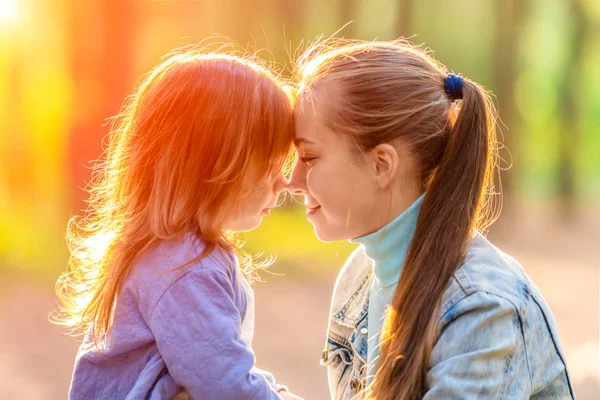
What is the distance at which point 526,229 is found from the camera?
680cm

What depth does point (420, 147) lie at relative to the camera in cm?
161

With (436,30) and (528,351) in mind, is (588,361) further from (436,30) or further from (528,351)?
(436,30)

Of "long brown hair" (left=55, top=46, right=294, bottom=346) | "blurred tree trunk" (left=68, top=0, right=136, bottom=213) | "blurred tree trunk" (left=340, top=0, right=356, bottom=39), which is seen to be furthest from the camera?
"blurred tree trunk" (left=340, top=0, right=356, bottom=39)

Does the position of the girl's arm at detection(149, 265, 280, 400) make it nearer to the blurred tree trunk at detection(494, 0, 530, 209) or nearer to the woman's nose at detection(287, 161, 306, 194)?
the woman's nose at detection(287, 161, 306, 194)

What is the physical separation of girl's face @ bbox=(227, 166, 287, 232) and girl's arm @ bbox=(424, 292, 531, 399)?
0.50 metres

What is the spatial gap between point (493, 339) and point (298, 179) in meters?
0.57

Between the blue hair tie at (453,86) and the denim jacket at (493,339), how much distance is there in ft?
1.03

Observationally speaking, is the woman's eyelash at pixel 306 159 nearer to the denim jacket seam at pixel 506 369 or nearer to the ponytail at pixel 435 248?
the ponytail at pixel 435 248

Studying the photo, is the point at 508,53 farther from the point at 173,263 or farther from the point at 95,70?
the point at 173,263

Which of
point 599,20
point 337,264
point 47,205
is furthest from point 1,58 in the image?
point 599,20

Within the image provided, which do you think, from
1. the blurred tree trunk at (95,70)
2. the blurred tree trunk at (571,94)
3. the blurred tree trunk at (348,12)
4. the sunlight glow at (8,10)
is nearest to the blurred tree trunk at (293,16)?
the blurred tree trunk at (348,12)

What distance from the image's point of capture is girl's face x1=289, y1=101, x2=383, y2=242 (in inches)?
63.7

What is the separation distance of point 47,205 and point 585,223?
501cm

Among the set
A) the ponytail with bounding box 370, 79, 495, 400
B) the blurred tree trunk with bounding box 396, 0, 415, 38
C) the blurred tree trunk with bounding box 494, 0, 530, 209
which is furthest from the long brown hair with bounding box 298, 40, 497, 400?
the blurred tree trunk with bounding box 494, 0, 530, 209
